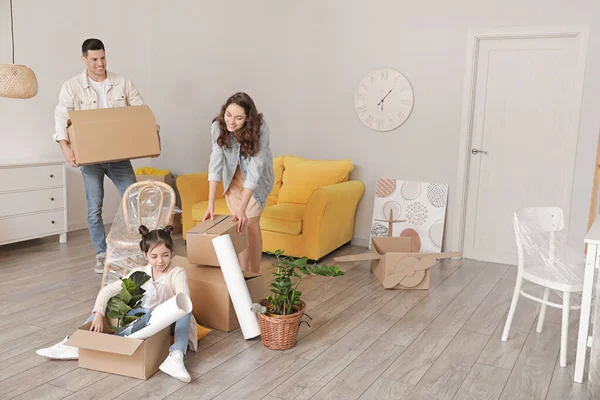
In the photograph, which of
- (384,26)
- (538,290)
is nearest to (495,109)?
(384,26)

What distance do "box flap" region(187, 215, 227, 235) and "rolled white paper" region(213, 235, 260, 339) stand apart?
150mm

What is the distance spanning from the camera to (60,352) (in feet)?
8.93

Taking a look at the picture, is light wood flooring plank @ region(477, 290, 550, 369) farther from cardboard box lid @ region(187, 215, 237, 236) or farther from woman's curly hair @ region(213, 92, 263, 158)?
woman's curly hair @ region(213, 92, 263, 158)

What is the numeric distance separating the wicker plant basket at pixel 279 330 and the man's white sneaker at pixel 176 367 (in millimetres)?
448

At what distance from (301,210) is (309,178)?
0.47 m

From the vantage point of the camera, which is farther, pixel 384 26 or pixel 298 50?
pixel 298 50

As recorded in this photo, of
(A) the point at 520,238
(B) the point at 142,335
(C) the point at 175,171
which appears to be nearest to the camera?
(B) the point at 142,335

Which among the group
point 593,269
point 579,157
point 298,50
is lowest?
point 593,269

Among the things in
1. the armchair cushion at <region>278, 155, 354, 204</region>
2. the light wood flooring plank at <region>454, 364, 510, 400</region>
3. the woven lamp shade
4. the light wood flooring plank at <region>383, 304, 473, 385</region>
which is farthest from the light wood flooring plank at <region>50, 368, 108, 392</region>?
the armchair cushion at <region>278, 155, 354, 204</region>

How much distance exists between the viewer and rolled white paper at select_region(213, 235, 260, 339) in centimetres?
294

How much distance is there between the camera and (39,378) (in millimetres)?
2541

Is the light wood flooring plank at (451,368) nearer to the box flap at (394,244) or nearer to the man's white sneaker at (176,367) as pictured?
the man's white sneaker at (176,367)

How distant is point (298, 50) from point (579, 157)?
2547 millimetres

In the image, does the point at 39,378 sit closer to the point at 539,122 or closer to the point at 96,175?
the point at 96,175
